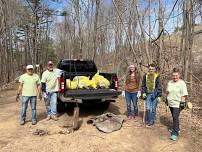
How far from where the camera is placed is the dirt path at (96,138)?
8.10 m

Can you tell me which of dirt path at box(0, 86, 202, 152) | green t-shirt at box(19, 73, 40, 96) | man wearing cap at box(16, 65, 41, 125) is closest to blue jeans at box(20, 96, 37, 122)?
man wearing cap at box(16, 65, 41, 125)

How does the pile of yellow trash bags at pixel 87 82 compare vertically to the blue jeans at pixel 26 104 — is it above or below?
above

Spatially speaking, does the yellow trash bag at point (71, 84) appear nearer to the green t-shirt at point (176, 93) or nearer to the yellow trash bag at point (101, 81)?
the yellow trash bag at point (101, 81)

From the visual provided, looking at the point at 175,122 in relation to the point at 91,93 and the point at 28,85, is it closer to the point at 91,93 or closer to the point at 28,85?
the point at 91,93

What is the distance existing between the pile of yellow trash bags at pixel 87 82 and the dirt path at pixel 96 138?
102cm

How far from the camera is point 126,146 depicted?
8203 millimetres

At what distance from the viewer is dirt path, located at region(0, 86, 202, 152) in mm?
8102

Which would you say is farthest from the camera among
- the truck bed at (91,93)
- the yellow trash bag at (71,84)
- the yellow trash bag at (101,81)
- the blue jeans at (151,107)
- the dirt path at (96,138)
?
the yellow trash bag at (101,81)

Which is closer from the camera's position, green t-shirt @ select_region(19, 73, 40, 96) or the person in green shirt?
the person in green shirt

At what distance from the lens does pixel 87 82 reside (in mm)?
10930

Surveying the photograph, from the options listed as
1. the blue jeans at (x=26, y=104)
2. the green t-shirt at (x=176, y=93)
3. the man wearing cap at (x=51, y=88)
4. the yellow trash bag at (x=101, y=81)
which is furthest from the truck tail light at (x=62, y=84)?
the green t-shirt at (x=176, y=93)

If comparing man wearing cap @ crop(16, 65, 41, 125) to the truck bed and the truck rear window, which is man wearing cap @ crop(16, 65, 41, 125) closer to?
the truck bed

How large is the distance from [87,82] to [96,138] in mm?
2588

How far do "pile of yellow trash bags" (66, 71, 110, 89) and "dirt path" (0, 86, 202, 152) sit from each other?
1.02 m
